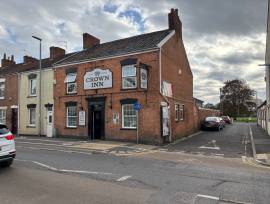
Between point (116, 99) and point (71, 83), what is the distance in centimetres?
506

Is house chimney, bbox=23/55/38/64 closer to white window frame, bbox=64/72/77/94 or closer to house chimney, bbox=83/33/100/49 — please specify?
house chimney, bbox=83/33/100/49

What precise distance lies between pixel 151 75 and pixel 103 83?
402cm

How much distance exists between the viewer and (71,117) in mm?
22719

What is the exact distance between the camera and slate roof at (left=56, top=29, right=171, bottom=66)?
1965 centimetres

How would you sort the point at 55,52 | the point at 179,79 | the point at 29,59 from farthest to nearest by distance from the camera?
Answer: the point at 29,59 < the point at 55,52 < the point at 179,79

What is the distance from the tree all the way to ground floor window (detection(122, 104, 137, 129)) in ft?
206

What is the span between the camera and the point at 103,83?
2064 centimetres

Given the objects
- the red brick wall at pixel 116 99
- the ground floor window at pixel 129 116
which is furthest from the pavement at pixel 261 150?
the ground floor window at pixel 129 116

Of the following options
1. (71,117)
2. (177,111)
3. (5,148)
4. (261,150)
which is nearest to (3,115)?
(71,117)

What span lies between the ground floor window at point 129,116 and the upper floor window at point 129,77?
1442 mm

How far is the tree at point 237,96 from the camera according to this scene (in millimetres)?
76350

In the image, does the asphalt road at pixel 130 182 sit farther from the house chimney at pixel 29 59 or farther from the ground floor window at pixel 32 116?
the house chimney at pixel 29 59

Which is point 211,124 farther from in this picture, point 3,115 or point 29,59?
point 3,115

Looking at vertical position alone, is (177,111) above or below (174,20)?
below
